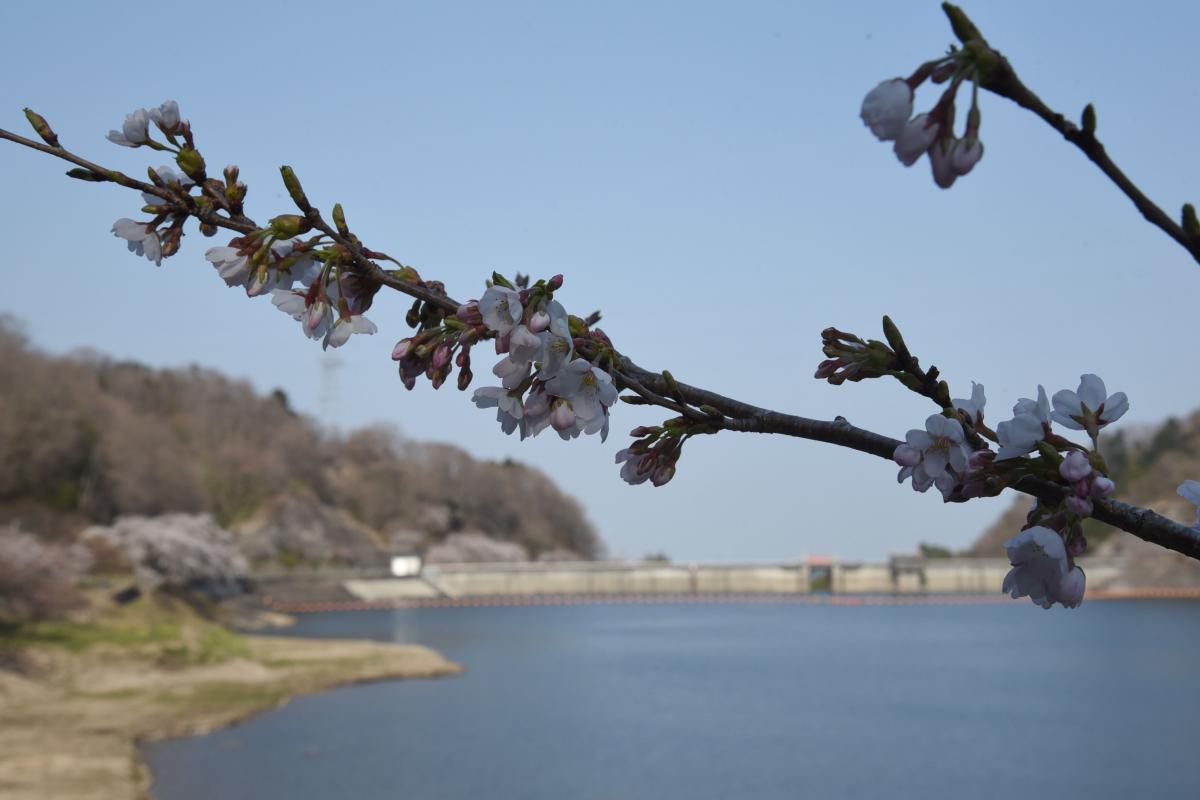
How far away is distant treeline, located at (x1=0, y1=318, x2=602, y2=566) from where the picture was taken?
43406 millimetres

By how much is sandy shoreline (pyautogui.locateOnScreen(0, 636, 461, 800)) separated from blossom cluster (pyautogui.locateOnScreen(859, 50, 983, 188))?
1431cm

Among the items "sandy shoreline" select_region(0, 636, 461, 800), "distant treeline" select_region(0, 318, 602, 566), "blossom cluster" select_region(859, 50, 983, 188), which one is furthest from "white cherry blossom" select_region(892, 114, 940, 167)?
"distant treeline" select_region(0, 318, 602, 566)

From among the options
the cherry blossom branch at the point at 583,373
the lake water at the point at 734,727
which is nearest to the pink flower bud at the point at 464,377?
the cherry blossom branch at the point at 583,373

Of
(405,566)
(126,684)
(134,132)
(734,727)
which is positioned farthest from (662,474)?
(405,566)

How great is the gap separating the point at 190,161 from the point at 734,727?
2449 cm

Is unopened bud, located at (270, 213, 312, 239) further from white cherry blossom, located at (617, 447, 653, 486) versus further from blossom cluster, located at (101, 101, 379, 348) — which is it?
white cherry blossom, located at (617, 447, 653, 486)

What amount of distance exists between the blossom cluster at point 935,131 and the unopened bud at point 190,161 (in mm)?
843

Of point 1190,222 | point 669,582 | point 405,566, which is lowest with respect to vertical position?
point 669,582

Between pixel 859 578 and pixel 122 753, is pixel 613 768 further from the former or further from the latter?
pixel 859 578

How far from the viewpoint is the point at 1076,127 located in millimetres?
932

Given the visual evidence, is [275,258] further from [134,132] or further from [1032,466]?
[1032,466]

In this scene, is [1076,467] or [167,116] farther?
[167,116]

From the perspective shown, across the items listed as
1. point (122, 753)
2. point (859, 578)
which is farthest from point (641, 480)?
point (859, 578)

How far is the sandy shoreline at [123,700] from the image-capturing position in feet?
47.6
